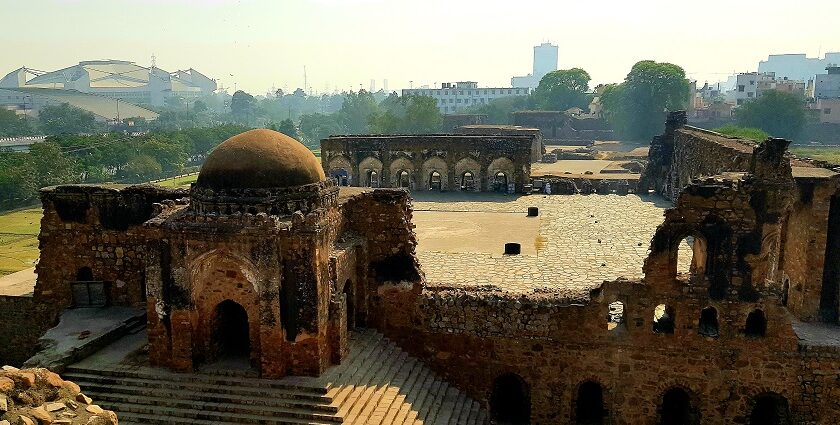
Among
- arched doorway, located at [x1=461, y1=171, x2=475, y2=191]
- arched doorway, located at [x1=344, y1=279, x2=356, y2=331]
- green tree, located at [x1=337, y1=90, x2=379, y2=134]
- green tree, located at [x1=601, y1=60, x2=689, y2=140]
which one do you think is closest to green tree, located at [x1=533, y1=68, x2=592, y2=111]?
green tree, located at [x1=601, y1=60, x2=689, y2=140]

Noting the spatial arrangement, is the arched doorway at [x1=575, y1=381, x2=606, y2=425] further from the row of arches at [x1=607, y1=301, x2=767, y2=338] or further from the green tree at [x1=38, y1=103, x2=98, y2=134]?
the green tree at [x1=38, y1=103, x2=98, y2=134]

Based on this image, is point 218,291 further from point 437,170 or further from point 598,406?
point 437,170

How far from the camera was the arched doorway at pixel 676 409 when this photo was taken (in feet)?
42.1

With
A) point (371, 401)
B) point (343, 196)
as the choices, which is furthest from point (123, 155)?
point (371, 401)

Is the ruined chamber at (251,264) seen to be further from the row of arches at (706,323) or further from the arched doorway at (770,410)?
the arched doorway at (770,410)

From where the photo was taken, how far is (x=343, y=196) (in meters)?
13.8

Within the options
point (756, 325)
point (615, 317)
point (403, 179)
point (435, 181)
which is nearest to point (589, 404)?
point (615, 317)

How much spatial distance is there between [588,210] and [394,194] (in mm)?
14606

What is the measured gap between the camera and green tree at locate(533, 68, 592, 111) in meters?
86.0

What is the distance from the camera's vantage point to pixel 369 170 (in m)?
33.2

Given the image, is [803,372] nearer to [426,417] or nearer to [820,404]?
[820,404]

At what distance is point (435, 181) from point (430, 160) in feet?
4.60

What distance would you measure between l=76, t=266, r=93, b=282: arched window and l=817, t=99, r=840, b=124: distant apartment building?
76.5 metres

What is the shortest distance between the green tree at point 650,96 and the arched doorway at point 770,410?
181ft
